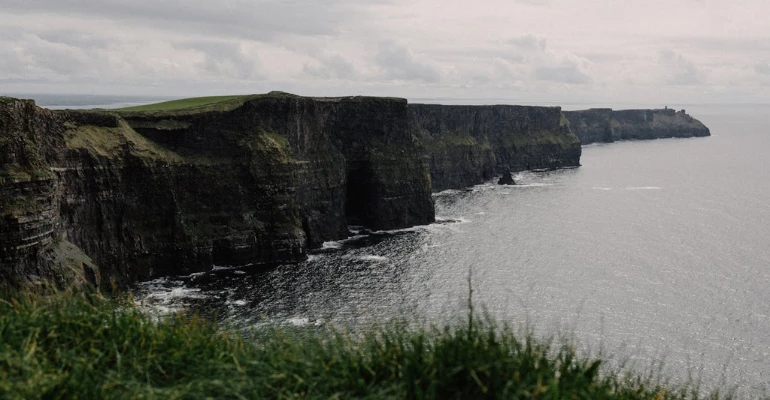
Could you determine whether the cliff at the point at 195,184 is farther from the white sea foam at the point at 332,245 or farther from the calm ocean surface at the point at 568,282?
the calm ocean surface at the point at 568,282

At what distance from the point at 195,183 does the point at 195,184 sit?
0.11 m

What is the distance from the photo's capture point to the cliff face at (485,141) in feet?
484

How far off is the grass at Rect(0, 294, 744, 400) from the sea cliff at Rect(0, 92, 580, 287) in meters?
24.8

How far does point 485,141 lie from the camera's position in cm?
16912

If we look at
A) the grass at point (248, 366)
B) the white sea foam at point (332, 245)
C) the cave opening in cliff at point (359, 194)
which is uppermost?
the grass at point (248, 366)

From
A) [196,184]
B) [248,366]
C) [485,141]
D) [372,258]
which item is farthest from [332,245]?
[485,141]

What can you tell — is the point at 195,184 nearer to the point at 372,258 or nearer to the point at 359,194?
the point at 372,258

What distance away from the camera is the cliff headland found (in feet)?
159

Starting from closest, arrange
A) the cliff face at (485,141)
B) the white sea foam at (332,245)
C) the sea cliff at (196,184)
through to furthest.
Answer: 1. the sea cliff at (196,184)
2. the white sea foam at (332,245)
3. the cliff face at (485,141)

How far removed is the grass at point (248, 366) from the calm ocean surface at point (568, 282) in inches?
526

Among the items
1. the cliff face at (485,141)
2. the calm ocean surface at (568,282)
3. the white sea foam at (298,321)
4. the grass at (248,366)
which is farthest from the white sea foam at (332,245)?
the grass at (248,366)

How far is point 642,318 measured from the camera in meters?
57.3

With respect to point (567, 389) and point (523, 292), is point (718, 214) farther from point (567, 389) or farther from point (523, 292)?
point (567, 389)

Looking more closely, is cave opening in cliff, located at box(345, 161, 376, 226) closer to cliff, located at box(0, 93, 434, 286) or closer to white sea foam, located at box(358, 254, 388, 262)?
cliff, located at box(0, 93, 434, 286)
